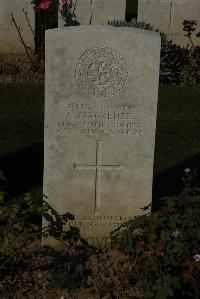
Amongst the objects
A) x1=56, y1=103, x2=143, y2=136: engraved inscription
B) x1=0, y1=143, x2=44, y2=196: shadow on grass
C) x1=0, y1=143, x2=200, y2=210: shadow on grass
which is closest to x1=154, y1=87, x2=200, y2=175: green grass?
x1=0, y1=143, x2=200, y2=210: shadow on grass

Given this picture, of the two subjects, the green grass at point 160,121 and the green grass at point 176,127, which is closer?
the green grass at point 176,127

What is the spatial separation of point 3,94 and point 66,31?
5022 mm

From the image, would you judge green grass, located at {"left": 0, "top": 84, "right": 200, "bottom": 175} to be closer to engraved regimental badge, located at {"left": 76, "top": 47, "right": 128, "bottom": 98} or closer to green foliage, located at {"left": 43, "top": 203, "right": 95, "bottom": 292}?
green foliage, located at {"left": 43, "top": 203, "right": 95, "bottom": 292}

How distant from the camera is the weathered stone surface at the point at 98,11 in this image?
1213cm

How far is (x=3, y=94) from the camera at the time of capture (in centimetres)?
1008

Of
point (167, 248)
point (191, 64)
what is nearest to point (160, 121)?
point (191, 64)

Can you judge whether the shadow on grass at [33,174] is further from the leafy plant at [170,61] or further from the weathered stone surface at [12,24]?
the weathered stone surface at [12,24]

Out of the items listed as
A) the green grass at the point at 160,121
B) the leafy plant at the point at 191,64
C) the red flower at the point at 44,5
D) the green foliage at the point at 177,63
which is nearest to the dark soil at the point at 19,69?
the green grass at the point at 160,121

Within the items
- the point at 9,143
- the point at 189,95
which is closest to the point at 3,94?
the point at 9,143

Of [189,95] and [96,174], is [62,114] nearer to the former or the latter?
[96,174]

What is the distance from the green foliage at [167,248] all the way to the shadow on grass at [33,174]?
0.95 m

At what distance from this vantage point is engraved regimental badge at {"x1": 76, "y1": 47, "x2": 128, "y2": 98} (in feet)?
17.4

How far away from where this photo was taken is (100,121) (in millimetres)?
5492

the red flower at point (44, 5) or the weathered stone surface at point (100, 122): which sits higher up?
the red flower at point (44, 5)
